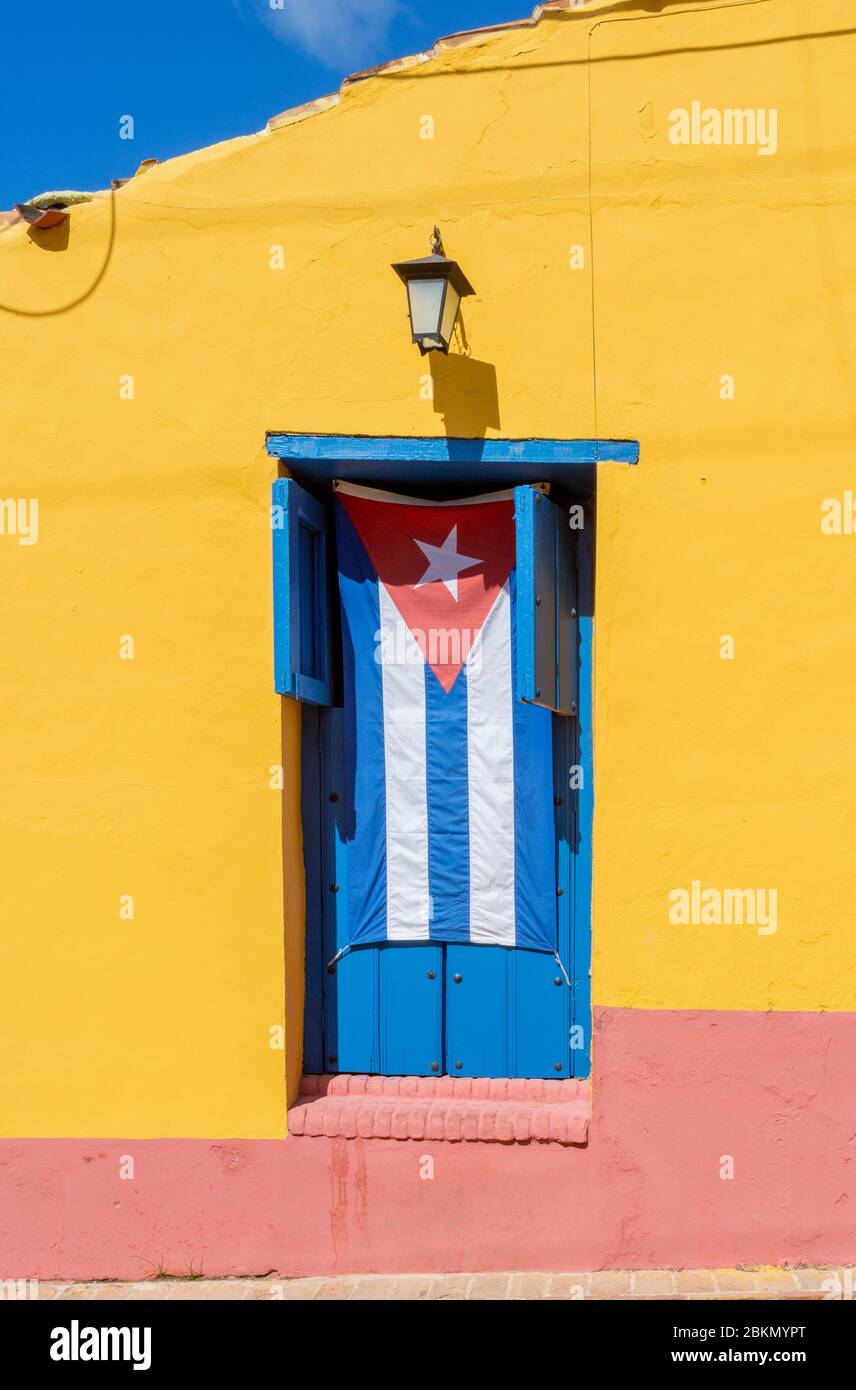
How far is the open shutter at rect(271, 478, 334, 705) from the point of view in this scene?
528cm

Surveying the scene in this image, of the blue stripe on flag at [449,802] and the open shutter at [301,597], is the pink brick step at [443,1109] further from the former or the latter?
the open shutter at [301,597]

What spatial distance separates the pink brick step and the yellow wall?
0.22 meters

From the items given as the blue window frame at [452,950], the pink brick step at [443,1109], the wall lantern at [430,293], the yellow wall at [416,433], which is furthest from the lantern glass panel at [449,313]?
the pink brick step at [443,1109]

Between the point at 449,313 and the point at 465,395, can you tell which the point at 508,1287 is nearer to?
the point at 465,395

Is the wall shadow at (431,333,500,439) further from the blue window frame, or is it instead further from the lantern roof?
the lantern roof

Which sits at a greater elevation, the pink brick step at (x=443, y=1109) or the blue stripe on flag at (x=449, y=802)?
the blue stripe on flag at (x=449, y=802)

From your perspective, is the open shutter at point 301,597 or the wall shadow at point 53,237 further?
the wall shadow at point 53,237

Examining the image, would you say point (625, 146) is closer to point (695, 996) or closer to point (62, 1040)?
point (695, 996)

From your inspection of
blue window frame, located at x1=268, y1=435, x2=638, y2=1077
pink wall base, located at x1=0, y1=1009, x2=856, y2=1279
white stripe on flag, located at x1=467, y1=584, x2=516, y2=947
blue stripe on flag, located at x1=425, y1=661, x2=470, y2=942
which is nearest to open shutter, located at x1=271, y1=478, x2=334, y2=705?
blue window frame, located at x1=268, y1=435, x2=638, y2=1077

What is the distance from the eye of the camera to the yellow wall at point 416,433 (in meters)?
5.32

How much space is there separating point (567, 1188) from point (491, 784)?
178 centimetres

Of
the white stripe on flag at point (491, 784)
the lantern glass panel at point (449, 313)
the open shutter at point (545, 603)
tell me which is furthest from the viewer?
the white stripe on flag at point (491, 784)

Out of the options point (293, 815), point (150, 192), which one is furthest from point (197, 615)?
point (150, 192)

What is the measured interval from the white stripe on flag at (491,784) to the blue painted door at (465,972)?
20cm
